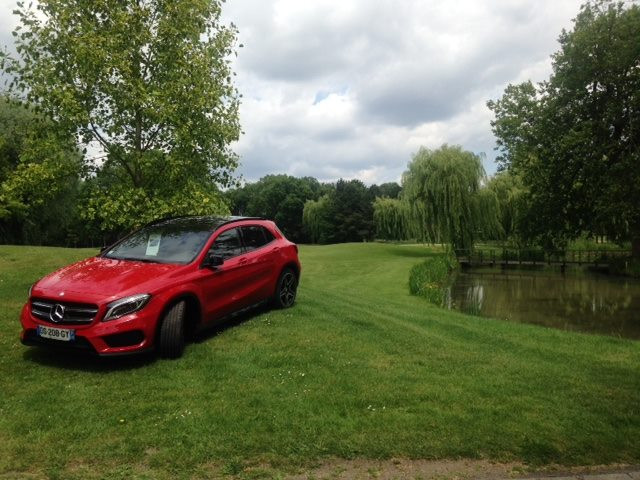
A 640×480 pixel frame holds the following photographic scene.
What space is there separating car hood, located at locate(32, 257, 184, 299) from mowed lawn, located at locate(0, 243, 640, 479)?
0.88 meters

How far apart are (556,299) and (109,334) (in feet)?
67.2

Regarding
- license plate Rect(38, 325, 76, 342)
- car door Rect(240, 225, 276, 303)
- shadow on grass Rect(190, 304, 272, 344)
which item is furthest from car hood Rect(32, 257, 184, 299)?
car door Rect(240, 225, 276, 303)

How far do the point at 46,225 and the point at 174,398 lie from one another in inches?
1538

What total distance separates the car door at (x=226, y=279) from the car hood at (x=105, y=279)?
53cm

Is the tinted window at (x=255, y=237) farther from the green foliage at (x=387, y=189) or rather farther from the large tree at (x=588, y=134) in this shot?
the green foliage at (x=387, y=189)

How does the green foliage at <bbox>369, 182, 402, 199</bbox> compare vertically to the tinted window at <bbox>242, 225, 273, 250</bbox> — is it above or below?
above

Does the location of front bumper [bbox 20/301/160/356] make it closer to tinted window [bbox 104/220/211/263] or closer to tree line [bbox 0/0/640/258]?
tinted window [bbox 104/220/211/263]

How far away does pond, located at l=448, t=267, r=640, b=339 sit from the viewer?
16.0 meters

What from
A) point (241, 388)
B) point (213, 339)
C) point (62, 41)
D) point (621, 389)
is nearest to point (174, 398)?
point (241, 388)

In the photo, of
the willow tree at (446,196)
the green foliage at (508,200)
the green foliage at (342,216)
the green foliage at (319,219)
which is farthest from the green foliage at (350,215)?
the willow tree at (446,196)

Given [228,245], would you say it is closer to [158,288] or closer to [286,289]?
[158,288]

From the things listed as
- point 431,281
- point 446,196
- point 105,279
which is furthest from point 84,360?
point 446,196

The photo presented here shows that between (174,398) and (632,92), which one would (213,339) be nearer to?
(174,398)

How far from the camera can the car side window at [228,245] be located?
23.5ft
